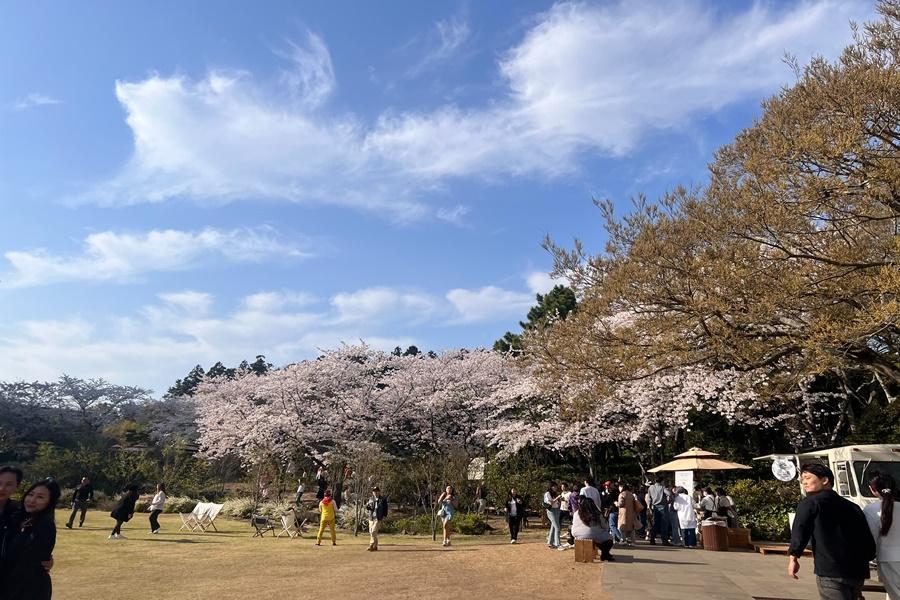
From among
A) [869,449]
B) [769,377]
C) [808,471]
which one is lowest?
[808,471]

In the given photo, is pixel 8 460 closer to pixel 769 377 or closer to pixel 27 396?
pixel 27 396

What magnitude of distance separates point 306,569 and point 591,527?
550cm

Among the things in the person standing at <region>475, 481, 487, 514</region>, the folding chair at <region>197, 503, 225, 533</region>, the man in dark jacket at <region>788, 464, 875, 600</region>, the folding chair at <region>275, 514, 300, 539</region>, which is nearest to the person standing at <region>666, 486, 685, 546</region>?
the person standing at <region>475, 481, 487, 514</region>

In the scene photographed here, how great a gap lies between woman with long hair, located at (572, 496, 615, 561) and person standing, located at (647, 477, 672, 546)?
4819 mm

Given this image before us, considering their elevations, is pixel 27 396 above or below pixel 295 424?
above

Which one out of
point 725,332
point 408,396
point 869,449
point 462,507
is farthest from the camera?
point 408,396

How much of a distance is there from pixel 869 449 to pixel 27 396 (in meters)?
49.4

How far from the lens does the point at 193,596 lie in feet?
28.4

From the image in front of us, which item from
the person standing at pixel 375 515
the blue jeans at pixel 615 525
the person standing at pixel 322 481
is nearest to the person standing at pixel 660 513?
the blue jeans at pixel 615 525

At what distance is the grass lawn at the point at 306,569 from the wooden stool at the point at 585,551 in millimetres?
299

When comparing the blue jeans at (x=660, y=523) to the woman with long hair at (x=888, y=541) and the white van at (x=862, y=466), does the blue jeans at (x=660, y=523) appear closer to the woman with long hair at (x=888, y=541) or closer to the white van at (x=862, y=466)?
the white van at (x=862, y=466)

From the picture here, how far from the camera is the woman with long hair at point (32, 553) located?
171 inches

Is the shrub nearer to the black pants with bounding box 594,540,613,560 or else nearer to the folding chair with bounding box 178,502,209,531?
the black pants with bounding box 594,540,613,560

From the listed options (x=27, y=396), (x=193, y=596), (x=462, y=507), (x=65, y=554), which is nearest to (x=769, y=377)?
(x=193, y=596)
